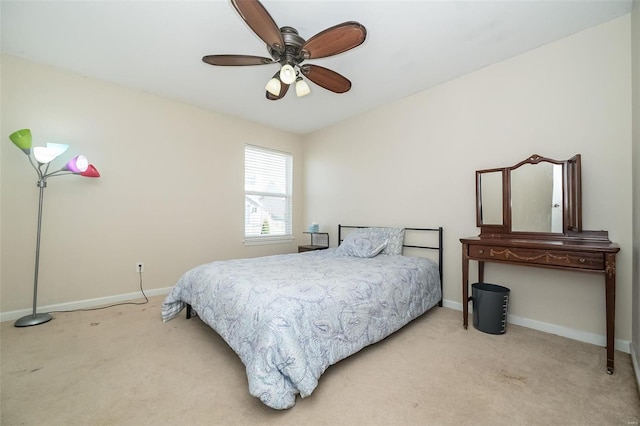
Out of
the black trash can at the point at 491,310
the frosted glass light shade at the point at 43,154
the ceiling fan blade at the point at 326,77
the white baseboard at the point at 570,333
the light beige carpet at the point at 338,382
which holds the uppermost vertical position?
the ceiling fan blade at the point at 326,77

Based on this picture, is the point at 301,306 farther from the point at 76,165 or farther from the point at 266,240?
the point at 266,240

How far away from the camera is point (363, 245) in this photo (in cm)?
314

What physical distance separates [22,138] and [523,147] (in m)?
4.59

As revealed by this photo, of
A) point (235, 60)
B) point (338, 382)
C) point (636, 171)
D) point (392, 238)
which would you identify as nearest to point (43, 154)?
point (235, 60)

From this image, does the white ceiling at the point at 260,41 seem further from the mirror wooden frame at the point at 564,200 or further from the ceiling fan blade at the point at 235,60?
the mirror wooden frame at the point at 564,200

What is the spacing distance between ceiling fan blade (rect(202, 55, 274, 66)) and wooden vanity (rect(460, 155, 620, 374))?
224 centimetres

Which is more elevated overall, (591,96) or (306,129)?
(306,129)

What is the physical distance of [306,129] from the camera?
461cm

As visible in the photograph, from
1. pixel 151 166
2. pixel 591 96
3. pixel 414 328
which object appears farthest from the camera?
pixel 151 166

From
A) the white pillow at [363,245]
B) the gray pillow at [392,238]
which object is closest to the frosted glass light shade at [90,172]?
the white pillow at [363,245]

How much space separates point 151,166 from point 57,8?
1.66 metres

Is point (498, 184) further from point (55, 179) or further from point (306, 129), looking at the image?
point (55, 179)

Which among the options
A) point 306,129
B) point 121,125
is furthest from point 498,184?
point 121,125

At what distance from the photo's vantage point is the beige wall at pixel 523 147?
6.69 ft
